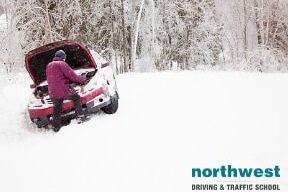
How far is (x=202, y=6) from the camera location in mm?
30328

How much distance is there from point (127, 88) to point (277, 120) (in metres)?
6.06

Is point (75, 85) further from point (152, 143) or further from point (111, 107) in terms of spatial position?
point (152, 143)

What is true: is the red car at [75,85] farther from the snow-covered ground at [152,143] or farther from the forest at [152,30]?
the forest at [152,30]

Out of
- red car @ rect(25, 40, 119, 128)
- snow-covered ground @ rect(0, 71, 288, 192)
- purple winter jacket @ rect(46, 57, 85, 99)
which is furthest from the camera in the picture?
red car @ rect(25, 40, 119, 128)

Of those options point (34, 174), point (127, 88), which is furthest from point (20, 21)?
point (34, 174)

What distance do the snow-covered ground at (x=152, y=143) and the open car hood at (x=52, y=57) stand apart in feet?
4.01

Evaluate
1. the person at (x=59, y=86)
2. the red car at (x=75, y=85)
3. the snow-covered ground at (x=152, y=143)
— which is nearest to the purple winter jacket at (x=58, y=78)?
the person at (x=59, y=86)

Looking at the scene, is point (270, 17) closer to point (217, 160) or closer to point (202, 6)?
point (202, 6)

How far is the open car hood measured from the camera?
10.2 metres

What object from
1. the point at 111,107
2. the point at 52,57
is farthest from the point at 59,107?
the point at 52,57

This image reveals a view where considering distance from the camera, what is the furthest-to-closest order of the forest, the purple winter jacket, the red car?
the forest < the red car < the purple winter jacket

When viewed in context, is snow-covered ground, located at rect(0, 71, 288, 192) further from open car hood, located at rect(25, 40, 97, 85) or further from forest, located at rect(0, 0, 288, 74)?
forest, located at rect(0, 0, 288, 74)

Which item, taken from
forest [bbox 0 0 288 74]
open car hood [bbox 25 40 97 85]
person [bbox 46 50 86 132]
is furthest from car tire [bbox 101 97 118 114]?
forest [bbox 0 0 288 74]

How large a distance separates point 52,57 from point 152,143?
14.0 ft
